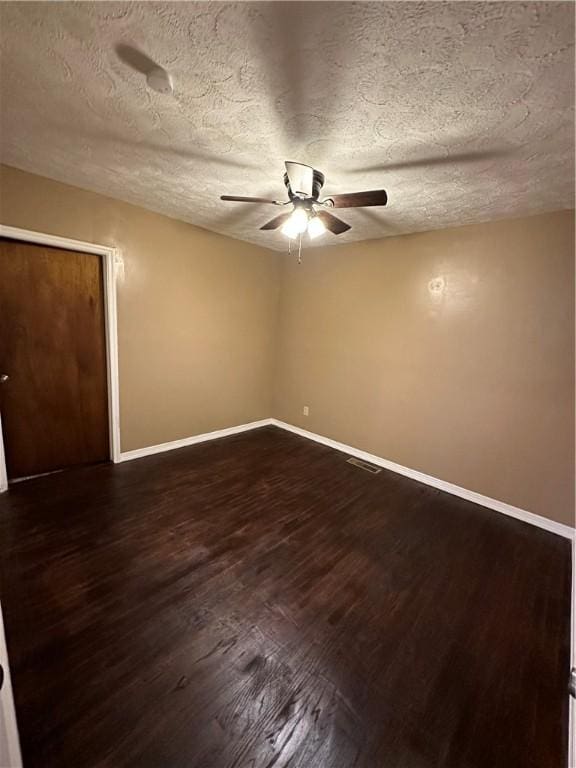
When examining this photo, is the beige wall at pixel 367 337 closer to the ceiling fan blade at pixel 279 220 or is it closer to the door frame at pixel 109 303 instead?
the door frame at pixel 109 303

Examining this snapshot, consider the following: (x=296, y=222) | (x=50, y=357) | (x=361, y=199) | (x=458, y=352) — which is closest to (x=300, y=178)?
(x=296, y=222)

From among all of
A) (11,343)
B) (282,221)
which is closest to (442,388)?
(282,221)

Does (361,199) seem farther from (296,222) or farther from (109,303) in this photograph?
(109,303)

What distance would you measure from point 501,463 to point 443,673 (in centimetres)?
189

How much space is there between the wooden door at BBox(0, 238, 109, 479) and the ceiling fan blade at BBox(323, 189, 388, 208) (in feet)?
7.53

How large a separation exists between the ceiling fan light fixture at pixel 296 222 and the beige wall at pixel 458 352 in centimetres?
161

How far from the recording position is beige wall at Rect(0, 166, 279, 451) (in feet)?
8.49

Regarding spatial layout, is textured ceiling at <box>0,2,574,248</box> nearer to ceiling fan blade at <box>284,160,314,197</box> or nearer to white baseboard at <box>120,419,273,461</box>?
ceiling fan blade at <box>284,160,314,197</box>

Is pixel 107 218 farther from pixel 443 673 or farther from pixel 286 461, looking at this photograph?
pixel 443 673

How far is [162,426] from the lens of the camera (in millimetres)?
3502

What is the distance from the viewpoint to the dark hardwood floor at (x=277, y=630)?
1.17 metres

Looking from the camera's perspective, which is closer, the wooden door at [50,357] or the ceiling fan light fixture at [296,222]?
A: the ceiling fan light fixture at [296,222]

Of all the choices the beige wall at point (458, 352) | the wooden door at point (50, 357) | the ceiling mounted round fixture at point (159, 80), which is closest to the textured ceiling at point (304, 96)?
Result: the ceiling mounted round fixture at point (159, 80)

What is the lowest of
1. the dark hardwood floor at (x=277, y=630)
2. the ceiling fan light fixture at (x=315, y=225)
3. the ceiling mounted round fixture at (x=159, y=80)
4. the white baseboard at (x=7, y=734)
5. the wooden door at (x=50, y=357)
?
the dark hardwood floor at (x=277, y=630)
